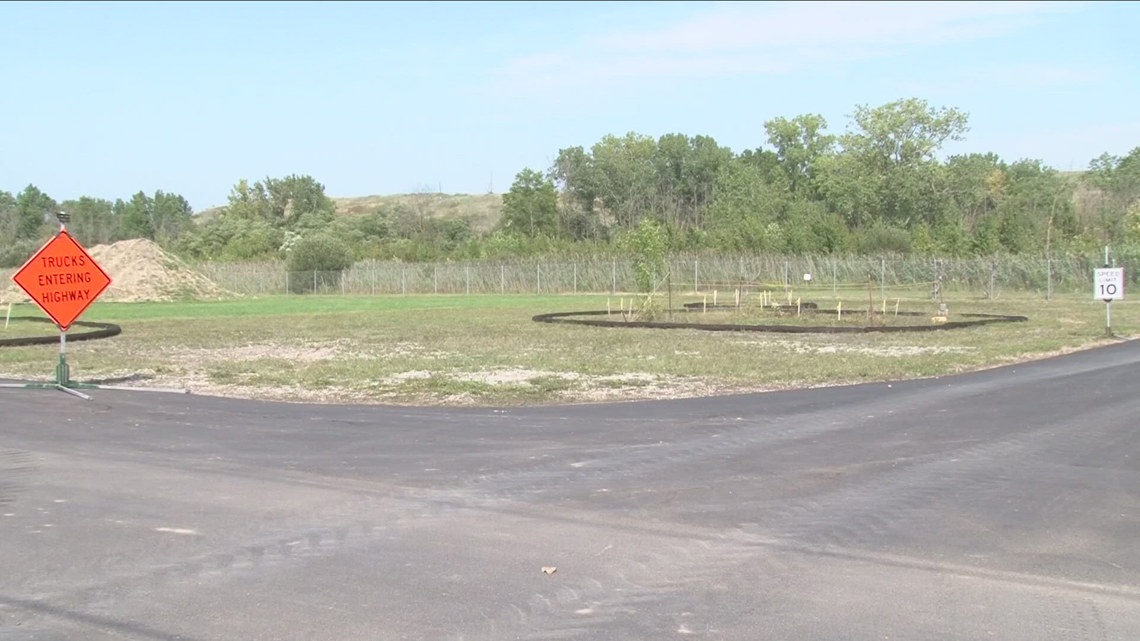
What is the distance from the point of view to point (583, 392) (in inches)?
598

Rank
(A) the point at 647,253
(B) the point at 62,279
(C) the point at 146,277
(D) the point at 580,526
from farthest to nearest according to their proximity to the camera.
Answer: (C) the point at 146,277 → (A) the point at 647,253 → (B) the point at 62,279 → (D) the point at 580,526

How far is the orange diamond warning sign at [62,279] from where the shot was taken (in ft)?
54.3

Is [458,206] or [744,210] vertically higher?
[458,206]

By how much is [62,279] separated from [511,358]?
780 cm

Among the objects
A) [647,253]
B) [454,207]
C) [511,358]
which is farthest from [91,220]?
[511,358]

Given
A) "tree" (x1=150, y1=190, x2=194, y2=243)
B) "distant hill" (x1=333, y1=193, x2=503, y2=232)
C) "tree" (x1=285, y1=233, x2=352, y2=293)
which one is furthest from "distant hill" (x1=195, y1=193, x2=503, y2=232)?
"tree" (x1=285, y1=233, x2=352, y2=293)

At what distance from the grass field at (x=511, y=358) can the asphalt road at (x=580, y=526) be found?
3.10 metres

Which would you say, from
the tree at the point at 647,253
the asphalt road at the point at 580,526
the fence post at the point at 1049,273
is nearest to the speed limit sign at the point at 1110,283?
the asphalt road at the point at 580,526

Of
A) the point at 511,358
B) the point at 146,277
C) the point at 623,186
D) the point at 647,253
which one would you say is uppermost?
the point at 623,186

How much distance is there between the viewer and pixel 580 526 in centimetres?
726

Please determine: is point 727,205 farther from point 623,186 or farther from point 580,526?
point 580,526

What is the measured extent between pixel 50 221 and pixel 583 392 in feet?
430

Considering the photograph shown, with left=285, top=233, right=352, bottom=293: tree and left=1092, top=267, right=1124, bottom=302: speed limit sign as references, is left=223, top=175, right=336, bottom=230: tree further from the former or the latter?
left=1092, top=267, right=1124, bottom=302: speed limit sign

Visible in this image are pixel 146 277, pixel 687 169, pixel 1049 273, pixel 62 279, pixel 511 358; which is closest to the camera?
pixel 62 279
